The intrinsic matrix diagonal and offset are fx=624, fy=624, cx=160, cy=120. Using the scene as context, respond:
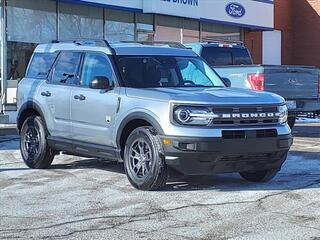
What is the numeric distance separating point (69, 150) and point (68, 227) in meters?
3.17

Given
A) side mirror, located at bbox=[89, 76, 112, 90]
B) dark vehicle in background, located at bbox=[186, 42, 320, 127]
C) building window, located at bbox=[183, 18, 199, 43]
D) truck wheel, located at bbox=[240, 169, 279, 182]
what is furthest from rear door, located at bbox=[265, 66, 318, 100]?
building window, located at bbox=[183, 18, 199, 43]

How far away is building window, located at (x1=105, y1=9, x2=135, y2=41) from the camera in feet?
71.3

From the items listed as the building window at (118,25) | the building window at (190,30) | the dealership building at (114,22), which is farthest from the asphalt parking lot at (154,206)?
the building window at (190,30)

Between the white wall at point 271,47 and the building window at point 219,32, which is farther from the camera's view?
the white wall at point 271,47

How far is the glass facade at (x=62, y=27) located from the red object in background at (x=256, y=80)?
26.0ft

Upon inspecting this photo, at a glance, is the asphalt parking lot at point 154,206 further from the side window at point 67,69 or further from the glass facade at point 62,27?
the glass facade at point 62,27

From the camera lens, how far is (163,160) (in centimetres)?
772

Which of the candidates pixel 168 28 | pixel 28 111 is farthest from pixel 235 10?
pixel 28 111

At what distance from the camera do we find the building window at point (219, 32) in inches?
1032

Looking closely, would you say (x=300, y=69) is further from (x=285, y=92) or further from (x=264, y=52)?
(x=264, y=52)

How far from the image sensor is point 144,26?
917 inches

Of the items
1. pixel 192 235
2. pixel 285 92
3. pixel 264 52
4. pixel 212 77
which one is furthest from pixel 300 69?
pixel 264 52

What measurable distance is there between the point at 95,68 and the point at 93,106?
618 millimetres

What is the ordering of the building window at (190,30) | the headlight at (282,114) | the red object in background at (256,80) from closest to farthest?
the headlight at (282,114), the red object in background at (256,80), the building window at (190,30)
